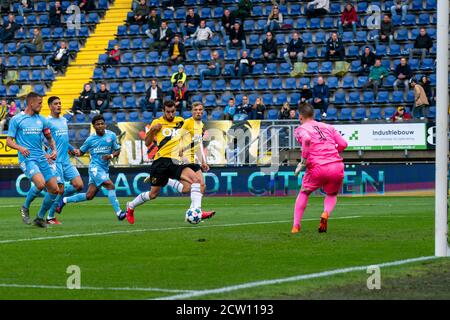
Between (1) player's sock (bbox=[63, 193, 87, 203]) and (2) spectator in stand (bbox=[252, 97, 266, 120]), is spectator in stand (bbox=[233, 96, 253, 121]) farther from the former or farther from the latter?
(1) player's sock (bbox=[63, 193, 87, 203])

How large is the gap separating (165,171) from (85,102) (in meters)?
21.5

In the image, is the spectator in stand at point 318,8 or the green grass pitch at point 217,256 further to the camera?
the spectator in stand at point 318,8

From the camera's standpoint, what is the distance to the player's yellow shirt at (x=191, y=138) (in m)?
18.9

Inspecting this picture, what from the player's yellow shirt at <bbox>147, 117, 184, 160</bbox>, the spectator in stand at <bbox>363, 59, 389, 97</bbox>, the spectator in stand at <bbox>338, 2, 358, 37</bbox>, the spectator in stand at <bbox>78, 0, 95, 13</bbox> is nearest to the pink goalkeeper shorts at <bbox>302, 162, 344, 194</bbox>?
the player's yellow shirt at <bbox>147, 117, 184, 160</bbox>

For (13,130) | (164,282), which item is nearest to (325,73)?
(13,130)

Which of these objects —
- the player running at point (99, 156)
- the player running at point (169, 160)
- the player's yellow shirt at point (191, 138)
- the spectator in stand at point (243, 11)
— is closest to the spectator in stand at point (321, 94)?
the spectator in stand at point (243, 11)

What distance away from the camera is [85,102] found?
130ft

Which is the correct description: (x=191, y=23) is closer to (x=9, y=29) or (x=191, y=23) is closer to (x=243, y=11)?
(x=243, y=11)

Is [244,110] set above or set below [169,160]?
above

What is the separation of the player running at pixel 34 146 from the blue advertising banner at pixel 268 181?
53.5 feet

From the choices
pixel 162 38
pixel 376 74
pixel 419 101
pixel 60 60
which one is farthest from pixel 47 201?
pixel 60 60

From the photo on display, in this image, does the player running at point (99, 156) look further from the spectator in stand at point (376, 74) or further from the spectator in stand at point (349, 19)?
the spectator in stand at point (349, 19)

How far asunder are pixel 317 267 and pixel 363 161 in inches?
915
